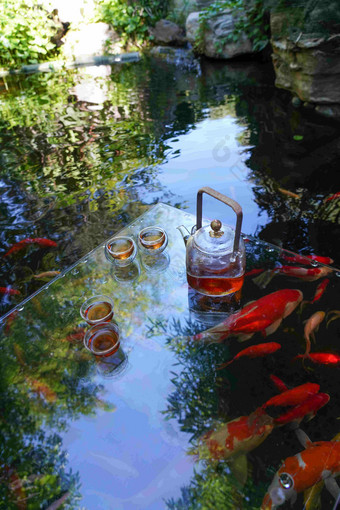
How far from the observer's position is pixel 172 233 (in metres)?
1.89

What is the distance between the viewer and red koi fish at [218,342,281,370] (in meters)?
1.30

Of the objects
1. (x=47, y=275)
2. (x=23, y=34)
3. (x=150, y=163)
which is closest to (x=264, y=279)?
(x=47, y=275)

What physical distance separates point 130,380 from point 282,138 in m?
3.08

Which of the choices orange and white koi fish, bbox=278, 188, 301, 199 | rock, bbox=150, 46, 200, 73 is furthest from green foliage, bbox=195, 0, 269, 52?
orange and white koi fish, bbox=278, 188, 301, 199

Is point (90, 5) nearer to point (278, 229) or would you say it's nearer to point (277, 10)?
point (277, 10)

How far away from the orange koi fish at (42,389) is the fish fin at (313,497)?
31.5 inches

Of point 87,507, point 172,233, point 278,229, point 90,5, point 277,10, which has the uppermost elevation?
point 90,5

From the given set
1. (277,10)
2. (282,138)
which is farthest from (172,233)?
(277,10)

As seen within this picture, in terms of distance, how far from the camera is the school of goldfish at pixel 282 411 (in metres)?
0.97

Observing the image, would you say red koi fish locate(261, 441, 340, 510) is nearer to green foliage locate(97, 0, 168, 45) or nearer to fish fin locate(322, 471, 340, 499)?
fish fin locate(322, 471, 340, 499)

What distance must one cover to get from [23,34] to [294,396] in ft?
25.3

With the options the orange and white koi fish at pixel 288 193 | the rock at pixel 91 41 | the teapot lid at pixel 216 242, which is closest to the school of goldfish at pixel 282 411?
the teapot lid at pixel 216 242

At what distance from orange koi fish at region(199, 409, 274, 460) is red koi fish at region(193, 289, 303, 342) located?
0.30 metres

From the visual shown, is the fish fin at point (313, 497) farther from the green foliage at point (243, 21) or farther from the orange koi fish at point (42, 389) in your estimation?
the green foliage at point (243, 21)
